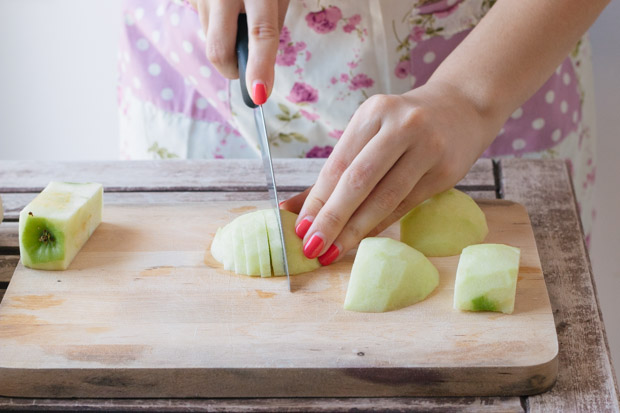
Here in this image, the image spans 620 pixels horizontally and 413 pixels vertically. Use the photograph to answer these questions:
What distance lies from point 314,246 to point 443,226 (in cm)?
22

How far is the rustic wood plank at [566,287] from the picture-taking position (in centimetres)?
104

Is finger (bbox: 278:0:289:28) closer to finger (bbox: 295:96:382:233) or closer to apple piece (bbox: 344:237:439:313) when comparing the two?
finger (bbox: 295:96:382:233)

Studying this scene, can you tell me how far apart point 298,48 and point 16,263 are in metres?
0.74

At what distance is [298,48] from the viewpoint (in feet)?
5.65

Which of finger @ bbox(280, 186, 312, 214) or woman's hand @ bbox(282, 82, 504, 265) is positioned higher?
woman's hand @ bbox(282, 82, 504, 265)

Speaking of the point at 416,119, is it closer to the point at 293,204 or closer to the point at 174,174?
the point at 293,204

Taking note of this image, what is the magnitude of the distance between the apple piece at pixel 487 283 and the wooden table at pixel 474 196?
0.10 meters

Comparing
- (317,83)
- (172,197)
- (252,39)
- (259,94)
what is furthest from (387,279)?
(317,83)

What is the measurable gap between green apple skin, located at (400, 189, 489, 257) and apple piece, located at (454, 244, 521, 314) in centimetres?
14

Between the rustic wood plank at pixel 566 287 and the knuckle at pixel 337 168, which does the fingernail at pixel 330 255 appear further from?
the rustic wood plank at pixel 566 287

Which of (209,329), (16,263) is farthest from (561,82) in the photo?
(16,263)

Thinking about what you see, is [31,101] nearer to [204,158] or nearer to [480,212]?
[204,158]

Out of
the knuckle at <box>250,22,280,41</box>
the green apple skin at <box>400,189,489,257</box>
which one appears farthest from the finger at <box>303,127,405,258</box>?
the knuckle at <box>250,22,280,41</box>

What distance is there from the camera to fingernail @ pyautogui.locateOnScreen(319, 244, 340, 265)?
128 centimetres
